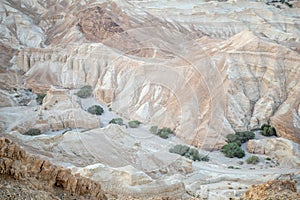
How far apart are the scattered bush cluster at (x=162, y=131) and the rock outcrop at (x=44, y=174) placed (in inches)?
631

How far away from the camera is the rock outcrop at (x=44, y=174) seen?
24.8ft

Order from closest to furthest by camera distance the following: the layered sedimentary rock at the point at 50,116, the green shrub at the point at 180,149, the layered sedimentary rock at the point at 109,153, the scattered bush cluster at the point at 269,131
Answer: the layered sedimentary rock at the point at 109,153
the green shrub at the point at 180,149
the layered sedimentary rock at the point at 50,116
the scattered bush cluster at the point at 269,131

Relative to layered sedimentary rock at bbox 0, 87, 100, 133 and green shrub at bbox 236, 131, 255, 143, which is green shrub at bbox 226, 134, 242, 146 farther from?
layered sedimentary rock at bbox 0, 87, 100, 133

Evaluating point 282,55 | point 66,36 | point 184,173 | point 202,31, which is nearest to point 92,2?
point 66,36

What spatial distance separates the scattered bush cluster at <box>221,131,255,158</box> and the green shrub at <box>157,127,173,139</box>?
354 centimetres

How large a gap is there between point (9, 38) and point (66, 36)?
6240mm

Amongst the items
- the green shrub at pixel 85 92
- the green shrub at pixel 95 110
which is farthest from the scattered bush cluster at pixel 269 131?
the green shrub at pixel 85 92

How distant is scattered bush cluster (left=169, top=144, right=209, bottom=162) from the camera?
22.0 metres

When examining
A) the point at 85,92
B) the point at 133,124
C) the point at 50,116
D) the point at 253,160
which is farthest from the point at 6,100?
the point at 253,160

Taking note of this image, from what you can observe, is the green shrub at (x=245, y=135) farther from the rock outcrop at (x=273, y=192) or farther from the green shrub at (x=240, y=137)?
the rock outcrop at (x=273, y=192)

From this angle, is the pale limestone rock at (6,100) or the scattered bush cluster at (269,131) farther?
the pale limestone rock at (6,100)

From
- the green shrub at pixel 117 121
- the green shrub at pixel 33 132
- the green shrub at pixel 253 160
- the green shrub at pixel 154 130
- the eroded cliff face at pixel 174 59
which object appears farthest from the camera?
the green shrub at pixel 117 121

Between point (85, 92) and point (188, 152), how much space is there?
42.9 ft

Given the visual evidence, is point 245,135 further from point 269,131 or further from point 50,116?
point 50,116
